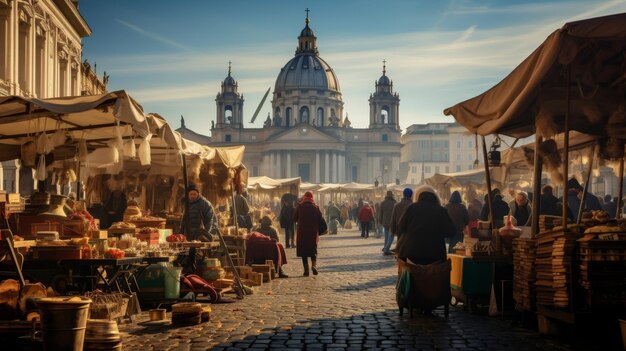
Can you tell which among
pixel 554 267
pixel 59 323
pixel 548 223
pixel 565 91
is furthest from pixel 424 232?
pixel 59 323

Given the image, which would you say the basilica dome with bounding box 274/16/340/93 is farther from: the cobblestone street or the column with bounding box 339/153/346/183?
the cobblestone street

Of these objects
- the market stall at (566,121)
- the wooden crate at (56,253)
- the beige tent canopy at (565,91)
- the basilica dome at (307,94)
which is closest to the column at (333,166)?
the basilica dome at (307,94)

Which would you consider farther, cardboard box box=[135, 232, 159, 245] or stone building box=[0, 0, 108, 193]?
stone building box=[0, 0, 108, 193]

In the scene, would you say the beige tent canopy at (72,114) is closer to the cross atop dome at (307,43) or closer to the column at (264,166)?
the column at (264,166)

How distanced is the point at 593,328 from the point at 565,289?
0.49 m

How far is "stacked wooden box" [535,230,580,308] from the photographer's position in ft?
25.3

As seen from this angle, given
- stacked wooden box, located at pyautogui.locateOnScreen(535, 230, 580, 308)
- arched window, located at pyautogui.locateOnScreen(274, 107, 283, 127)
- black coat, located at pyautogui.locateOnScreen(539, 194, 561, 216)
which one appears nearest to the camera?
stacked wooden box, located at pyautogui.locateOnScreen(535, 230, 580, 308)

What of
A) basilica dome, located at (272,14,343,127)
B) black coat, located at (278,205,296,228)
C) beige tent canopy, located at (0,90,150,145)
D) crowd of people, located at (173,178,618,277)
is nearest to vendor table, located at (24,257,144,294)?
beige tent canopy, located at (0,90,150,145)

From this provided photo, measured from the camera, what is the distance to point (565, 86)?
877 cm

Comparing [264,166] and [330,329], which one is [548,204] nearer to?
[330,329]

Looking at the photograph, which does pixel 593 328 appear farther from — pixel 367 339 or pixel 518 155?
pixel 518 155

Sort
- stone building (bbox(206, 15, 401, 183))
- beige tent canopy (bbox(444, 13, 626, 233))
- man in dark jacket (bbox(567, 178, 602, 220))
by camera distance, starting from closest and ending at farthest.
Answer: beige tent canopy (bbox(444, 13, 626, 233)), man in dark jacket (bbox(567, 178, 602, 220)), stone building (bbox(206, 15, 401, 183))

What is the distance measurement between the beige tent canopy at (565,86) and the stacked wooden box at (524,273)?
4.14 feet

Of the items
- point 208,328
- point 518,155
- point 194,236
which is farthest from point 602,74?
point 518,155
